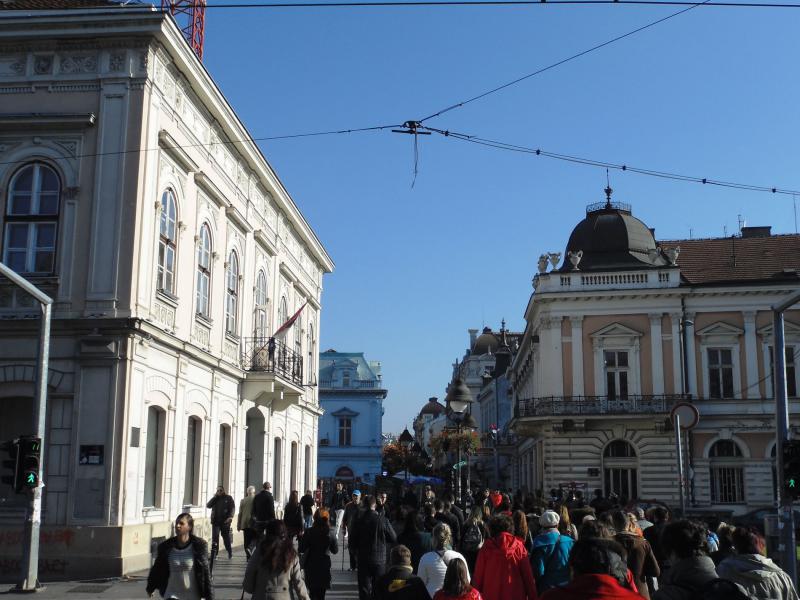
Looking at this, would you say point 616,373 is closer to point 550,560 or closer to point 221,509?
point 221,509

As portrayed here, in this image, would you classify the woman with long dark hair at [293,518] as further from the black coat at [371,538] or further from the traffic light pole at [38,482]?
the traffic light pole at [38,482]

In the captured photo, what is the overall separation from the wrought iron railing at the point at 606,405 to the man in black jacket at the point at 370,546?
31291mm

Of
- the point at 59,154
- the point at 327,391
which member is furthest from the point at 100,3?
the point at 327,391

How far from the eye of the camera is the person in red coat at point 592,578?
5066mm

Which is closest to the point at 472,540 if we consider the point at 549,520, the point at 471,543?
the point at 471,543

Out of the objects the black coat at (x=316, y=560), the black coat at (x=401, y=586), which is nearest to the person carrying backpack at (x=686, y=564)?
the black coat at (x=401, y=586)

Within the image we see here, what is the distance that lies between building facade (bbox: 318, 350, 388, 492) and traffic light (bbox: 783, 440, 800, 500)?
58.1 m

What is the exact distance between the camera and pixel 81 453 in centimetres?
1902

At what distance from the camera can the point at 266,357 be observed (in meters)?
30.6

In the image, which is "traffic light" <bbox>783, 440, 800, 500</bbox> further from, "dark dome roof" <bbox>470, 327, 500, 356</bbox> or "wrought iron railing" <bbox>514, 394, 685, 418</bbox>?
"dark dome roof" <bbox>470, 327, 500, 356</bbox>

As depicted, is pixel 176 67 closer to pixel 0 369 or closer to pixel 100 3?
pixel 100 3

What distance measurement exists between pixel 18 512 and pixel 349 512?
6965mm

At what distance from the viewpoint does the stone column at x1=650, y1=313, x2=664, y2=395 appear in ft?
145

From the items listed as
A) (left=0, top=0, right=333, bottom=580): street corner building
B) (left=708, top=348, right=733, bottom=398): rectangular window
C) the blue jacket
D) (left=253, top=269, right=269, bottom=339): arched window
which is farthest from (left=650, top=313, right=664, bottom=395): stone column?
the blue jacket
